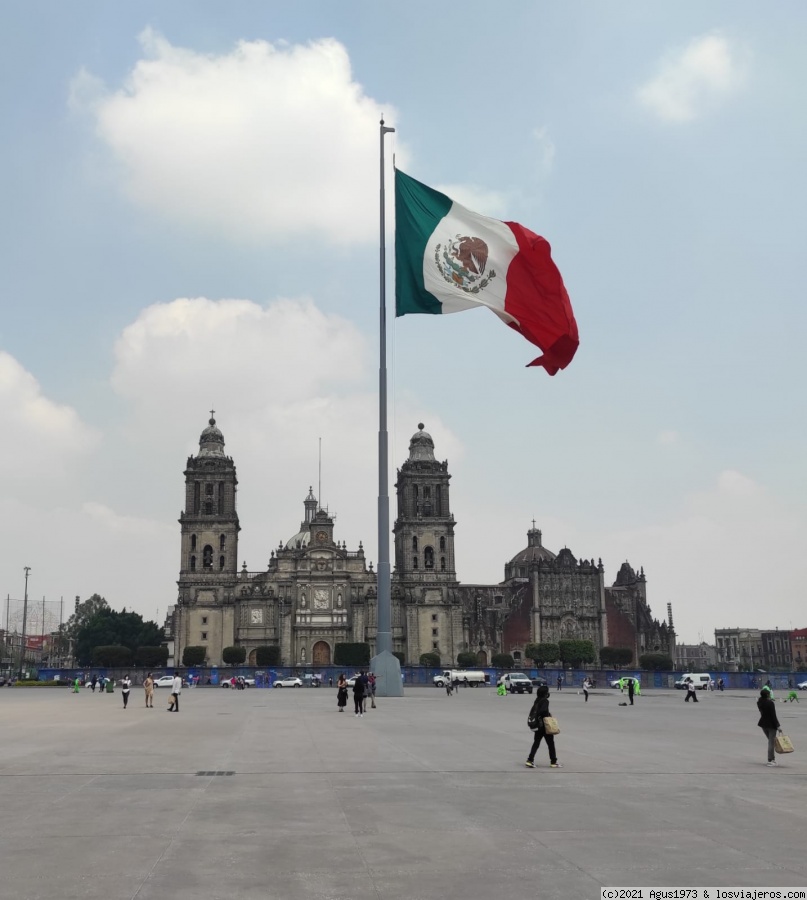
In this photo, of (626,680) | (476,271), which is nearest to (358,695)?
(476,271)

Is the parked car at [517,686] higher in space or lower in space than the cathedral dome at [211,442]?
lower

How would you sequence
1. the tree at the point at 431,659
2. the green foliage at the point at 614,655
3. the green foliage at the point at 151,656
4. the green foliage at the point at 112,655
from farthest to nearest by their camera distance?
the green foliage at the point at 614,655, the green foliage at the point at 151,656, the green foliage at the point at 112,655, the tree at the point at 431,659

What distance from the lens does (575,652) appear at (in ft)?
363

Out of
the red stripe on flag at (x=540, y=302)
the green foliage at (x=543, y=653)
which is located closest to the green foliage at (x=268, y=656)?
the green foliage at (x=543, y=653)

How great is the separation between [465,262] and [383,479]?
9.71 metres

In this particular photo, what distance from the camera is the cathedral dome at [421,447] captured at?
114m

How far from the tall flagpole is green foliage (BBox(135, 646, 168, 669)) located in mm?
80919

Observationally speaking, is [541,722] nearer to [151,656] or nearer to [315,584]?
[315,584]

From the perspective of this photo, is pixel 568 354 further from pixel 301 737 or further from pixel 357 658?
pixel 357 658

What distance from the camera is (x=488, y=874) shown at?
755 cm

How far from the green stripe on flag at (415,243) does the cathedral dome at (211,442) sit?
87.6m

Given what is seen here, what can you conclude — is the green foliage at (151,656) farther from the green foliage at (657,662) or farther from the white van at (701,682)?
the white van at (701,682)

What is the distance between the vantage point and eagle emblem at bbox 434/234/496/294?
26469mm

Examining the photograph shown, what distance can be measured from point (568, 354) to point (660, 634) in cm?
10902
